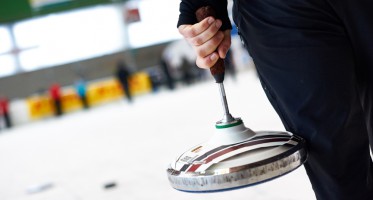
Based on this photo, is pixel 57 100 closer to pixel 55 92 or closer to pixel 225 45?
pixel 55 92

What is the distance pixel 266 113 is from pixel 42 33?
737 inches

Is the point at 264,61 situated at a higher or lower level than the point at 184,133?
higher

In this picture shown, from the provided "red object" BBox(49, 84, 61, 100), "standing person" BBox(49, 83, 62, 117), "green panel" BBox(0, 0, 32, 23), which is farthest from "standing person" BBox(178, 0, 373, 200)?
"standing person" BBox(49, 83, 62, 117)

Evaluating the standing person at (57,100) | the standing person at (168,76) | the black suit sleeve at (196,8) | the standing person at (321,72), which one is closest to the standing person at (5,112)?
the standing person at (57,100)

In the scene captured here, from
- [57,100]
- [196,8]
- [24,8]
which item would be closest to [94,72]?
[57,100]

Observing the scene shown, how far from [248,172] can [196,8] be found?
0.57 metres

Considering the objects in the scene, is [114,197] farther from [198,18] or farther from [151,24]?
[151,24]

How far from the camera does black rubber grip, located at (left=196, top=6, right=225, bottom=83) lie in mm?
1490

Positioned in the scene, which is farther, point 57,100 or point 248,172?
point 57,100

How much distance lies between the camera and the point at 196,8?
1.57 m

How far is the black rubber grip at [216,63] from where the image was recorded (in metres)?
1.49

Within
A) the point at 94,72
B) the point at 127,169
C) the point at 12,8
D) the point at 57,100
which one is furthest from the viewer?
the point at 94,72

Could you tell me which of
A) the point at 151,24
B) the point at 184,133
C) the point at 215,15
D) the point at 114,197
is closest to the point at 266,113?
the point at 184,133

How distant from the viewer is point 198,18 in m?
1.51
